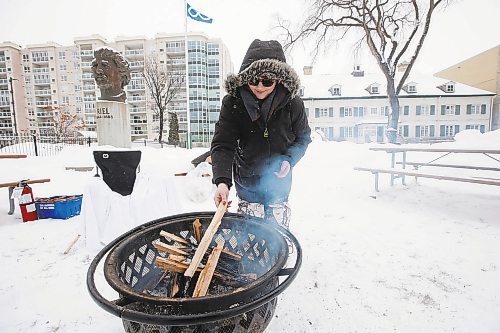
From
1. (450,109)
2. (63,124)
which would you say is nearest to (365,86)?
(450,109)

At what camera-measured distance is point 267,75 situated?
6.19 ft

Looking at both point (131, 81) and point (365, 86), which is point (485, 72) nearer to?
point (365, 86)

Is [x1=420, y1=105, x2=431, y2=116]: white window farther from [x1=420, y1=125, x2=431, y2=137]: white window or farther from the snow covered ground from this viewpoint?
the snow covered ground

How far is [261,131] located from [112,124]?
35.6 feet

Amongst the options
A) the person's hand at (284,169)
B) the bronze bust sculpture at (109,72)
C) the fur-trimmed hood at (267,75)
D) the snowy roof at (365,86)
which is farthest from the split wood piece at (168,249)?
the snowy roof at (365,86)

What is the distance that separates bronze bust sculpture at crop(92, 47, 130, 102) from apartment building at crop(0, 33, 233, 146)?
26862 mm

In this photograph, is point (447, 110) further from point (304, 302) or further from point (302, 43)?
point (304, 302)

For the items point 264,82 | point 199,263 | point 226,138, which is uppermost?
point 264,82

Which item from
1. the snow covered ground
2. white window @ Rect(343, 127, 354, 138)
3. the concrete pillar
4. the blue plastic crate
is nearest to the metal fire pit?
the snow covered ground

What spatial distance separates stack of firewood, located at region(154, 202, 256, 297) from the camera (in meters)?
1.29

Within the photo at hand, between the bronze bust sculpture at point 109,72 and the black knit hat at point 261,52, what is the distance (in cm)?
1097

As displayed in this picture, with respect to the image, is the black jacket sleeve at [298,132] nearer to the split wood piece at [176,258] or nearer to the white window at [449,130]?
the split wood piece at [176,258]

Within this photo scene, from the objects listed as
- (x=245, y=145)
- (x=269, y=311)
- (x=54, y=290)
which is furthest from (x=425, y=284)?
(x=54, y=290)

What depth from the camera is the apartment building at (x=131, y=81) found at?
41469 mm
